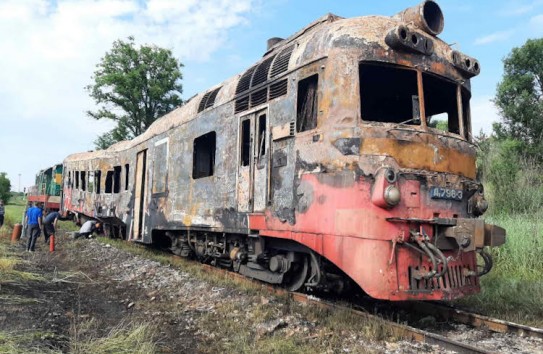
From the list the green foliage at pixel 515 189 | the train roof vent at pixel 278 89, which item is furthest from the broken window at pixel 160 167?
Answer: the green foliage at pixel 515 189

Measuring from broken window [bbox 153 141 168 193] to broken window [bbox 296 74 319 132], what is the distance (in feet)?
16.0

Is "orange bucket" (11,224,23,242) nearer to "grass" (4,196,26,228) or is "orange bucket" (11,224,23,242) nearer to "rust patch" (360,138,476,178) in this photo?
"grass" (4,196,26,228)

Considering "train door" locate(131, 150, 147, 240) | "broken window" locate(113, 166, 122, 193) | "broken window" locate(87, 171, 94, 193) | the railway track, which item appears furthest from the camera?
"broken window" locate(87, 171, 94, 193)

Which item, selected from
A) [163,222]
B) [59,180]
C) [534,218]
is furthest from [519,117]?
[59,180]

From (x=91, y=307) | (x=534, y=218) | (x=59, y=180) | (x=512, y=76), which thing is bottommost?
(x=91, y=307)

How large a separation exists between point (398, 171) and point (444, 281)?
4.34ft

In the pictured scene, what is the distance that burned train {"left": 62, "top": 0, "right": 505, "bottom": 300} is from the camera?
16.3 feet

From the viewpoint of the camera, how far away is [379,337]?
15.5 feet

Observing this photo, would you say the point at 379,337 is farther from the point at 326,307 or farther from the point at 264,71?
the point at 264,71

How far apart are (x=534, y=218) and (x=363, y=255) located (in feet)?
19.2

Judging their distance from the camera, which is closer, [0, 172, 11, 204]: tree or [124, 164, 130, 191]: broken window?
[124, 164, 130, 191]: broken window

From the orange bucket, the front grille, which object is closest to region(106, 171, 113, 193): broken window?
the orange bucket

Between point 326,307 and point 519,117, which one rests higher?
point 519,117

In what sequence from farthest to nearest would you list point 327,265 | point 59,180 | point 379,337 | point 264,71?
point 59,180 < point 264,71 < point 327,265 < point 379,337
